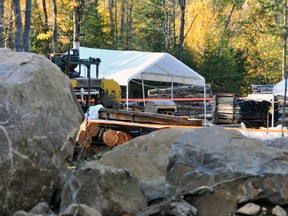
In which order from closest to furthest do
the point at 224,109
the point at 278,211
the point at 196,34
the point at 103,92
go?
1. the point at 278,211
2. the point at 103,92
3. the point at 224,109
4. the point at 196,34

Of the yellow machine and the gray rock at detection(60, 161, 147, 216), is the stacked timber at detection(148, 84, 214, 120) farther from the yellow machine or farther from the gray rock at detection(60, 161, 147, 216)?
the gray rock at detection(60, 161, 147, 216)

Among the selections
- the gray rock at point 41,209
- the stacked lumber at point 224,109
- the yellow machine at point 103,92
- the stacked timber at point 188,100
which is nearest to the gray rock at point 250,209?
Result: the gray rock at point 41,209

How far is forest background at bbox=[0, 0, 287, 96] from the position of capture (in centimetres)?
3825

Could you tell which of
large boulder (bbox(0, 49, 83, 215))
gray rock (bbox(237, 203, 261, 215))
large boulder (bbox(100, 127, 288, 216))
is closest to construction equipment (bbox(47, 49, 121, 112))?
large boulder (bbox(100, 127, 288, 216))

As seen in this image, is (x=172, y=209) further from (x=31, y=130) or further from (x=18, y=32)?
(x=18, y=32)

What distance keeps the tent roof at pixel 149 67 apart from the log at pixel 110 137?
558 cm

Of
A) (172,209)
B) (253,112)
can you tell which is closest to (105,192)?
(172,209)

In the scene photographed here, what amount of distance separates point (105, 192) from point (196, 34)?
45.5m

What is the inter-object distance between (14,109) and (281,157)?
2.82 m

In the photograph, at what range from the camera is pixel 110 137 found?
1382 cm

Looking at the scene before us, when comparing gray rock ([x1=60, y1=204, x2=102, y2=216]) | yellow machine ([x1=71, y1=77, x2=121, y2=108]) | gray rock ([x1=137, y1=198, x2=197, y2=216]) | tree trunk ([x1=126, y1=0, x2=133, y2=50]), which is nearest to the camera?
gray rock ([x1=60, y1=204, x2=102, y2=216])

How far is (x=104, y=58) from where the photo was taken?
916 inches

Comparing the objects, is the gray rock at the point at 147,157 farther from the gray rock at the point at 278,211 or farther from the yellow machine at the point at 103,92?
the yellow machine at the point at 103,92

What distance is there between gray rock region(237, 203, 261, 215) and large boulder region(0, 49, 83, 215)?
6.54 feet
